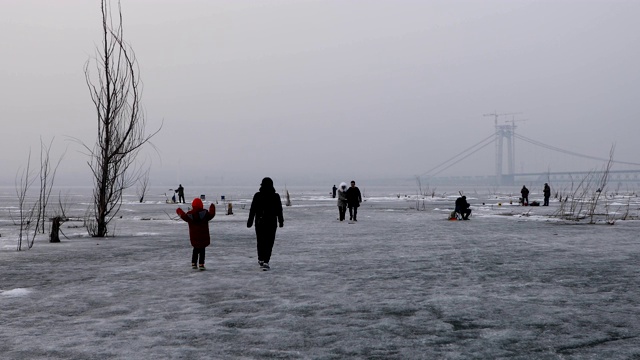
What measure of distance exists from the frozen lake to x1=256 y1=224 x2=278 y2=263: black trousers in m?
0.36

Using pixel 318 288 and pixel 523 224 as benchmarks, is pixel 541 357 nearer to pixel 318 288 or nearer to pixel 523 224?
pixel 318 288

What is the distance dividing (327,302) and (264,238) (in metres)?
2.82

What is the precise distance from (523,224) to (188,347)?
17.5 metres

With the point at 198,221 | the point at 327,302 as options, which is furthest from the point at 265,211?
the point at 327,302

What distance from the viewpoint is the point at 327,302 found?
6957 millimetres

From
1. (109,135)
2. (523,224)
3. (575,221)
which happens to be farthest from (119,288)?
(575,221)

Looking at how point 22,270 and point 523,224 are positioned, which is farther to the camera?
point 523,224

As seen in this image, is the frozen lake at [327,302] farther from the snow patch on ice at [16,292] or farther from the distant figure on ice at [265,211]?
the distant figure on ice at [265,211]

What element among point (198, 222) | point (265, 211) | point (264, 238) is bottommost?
point (264, 238)

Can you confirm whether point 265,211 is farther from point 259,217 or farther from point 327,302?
point 327,302

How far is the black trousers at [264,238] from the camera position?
945 cm

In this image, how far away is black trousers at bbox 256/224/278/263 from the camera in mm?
9453

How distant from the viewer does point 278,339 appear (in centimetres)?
523

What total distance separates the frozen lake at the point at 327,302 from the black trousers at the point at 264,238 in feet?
1.19
